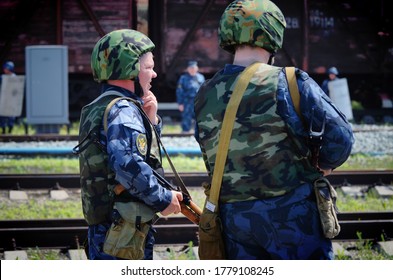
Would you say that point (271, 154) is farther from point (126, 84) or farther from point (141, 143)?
point (126, 84)

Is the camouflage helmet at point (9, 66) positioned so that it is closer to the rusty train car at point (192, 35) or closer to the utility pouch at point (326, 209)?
the rusty train car at point (192, 35)

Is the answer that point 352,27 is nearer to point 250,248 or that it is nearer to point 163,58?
point 163,58

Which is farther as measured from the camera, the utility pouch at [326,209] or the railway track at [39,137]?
the railway track at [39,137]

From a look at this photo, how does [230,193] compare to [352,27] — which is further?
[352,27]

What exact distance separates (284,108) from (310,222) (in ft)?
1.67

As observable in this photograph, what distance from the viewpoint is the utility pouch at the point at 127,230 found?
404 centimetres

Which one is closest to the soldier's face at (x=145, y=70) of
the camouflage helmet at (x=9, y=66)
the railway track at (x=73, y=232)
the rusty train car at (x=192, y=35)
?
the railway track at (x=73, y=232)

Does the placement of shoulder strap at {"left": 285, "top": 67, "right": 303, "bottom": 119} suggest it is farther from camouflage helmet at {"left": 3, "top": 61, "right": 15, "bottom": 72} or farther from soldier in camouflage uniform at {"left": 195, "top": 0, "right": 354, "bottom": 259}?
camouflage helmet at {"left": 3, "top": 61, "right": 15, "bottom": 72}

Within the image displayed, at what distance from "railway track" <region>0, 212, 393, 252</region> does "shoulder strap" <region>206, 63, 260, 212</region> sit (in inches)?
124

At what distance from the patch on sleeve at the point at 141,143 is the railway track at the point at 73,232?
295 cm

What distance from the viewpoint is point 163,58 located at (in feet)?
61.1

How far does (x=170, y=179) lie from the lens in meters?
9.59

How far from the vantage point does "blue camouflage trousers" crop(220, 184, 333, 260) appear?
12.3 ft
